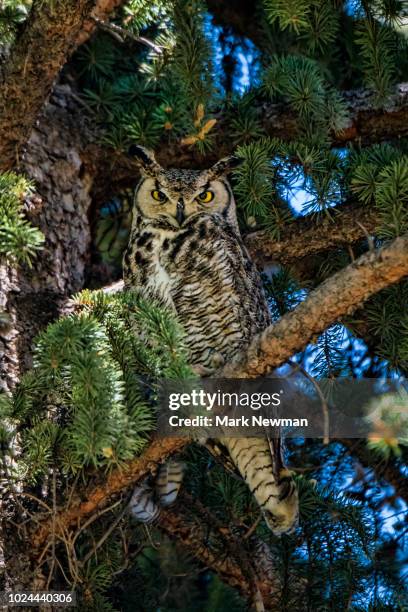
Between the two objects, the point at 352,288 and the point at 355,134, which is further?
the point at 355,134

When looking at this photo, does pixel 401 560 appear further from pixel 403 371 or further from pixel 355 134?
pixel 355 134

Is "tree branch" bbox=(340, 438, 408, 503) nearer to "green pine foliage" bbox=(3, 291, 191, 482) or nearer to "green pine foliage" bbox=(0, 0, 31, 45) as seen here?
"green pine foliage" bbox=(3, 291, 191, 482)

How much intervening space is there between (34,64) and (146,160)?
1.36 ft

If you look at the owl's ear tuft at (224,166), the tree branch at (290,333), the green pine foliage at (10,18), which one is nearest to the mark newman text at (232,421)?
the tree branch at (290,333)

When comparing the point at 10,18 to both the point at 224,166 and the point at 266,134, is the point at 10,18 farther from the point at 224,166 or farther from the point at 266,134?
the point at 266,134

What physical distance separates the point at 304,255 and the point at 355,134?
0.42 meters

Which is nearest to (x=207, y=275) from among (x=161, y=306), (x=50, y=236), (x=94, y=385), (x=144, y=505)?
(x=161, y=306)

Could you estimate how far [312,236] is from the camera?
225 centimetres

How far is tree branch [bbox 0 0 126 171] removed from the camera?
1995 mm

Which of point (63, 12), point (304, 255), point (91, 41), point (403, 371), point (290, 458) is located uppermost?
point (91, 41)

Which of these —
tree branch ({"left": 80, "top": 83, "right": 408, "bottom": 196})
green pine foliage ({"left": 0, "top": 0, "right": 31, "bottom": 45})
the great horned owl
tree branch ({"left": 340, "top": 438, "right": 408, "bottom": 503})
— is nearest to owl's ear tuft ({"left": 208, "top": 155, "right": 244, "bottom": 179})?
the great horned owl

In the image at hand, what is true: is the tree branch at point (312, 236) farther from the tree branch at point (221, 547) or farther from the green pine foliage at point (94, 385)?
the tree branch at point (221, 547)

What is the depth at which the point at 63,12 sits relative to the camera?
197 cm

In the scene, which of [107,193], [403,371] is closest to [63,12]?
[107,193]
